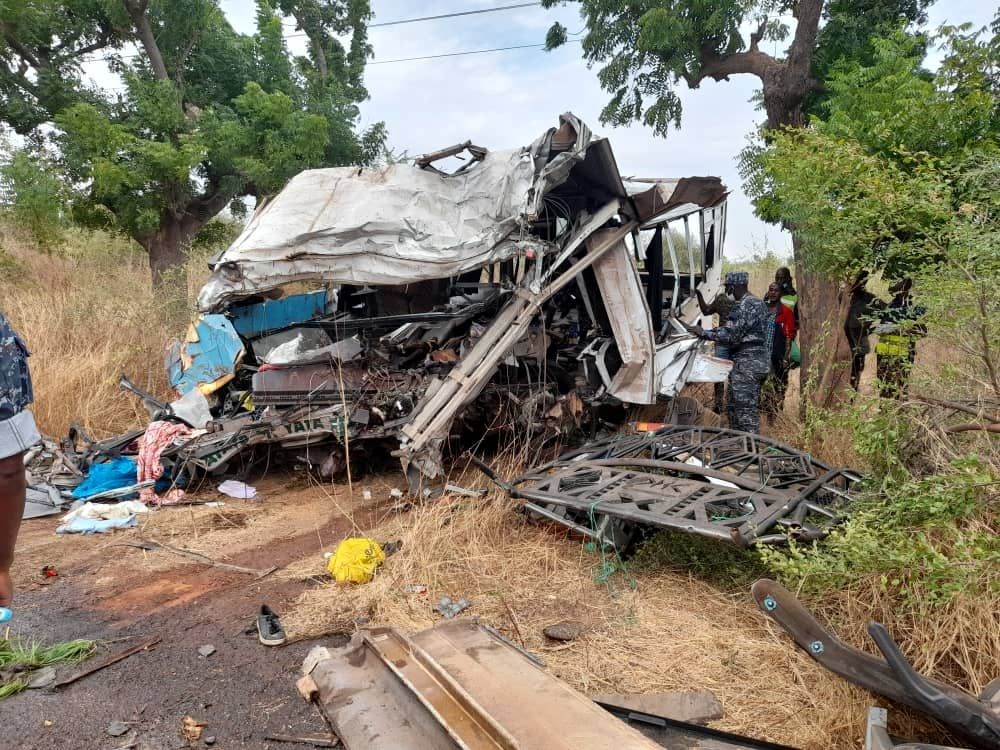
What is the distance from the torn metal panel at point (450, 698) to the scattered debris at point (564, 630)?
0.51 m

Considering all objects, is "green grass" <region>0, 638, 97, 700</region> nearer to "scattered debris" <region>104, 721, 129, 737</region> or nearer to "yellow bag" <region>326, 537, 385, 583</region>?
"scattered debris" <region>104, 721, 129, 737</region>

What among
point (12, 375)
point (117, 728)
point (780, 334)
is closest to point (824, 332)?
point (780, 334)

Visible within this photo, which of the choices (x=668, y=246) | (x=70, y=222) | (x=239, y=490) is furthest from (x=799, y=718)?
(x=70, y=222)

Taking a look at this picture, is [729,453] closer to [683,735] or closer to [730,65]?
[683,735]

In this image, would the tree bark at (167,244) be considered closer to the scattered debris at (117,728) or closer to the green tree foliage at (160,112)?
the green tree foliage at (160,112)

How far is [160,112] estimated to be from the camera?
10234 millimetres

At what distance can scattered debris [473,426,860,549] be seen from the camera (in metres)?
3.58

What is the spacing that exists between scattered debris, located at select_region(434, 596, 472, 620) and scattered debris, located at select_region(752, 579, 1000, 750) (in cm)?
185

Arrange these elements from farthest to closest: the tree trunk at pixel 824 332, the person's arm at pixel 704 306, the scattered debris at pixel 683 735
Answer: the person's arm at pixel 704 306
the tree trunk at pixel 824 332
the scattered debris at pixel 683 735

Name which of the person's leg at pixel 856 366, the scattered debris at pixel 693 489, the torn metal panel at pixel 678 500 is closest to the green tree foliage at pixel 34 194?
the scattered debris at pixel 693 489

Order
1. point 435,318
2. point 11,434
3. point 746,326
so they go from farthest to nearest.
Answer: point 746,326 < point 435,318 < point 11,434

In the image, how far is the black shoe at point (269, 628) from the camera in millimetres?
3383

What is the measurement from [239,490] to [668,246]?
6.00 meters

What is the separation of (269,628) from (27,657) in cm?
115
